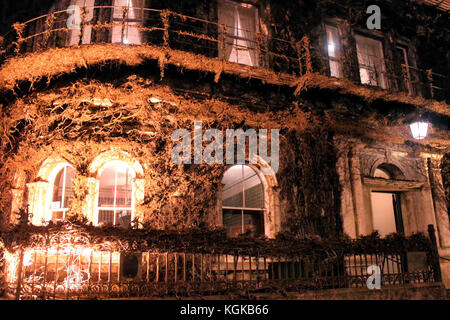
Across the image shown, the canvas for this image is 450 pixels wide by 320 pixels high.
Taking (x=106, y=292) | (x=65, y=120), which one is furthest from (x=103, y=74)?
(x=106, y=292)

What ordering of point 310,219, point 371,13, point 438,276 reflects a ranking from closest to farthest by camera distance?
point 438,276 < point 310,219 < point 371,13

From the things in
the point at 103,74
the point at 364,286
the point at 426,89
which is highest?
the point at 426,89

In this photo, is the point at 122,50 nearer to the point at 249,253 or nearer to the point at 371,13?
the point at 249,253

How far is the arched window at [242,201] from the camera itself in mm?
8500

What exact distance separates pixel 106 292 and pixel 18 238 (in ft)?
5.24

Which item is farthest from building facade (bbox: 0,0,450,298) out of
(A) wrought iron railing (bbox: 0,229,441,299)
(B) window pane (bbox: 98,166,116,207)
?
(A) wrought iron railing (bbox: 0,229,441,299)

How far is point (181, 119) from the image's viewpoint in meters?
8.12

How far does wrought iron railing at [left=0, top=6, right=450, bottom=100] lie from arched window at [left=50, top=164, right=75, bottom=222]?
282 cm

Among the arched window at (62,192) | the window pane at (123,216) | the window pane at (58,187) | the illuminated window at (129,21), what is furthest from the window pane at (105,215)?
the illuminated window at (129,21)

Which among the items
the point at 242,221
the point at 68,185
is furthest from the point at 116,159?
the point at 242,221

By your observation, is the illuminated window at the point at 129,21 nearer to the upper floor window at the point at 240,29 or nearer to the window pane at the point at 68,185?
the upper floor window at the point at 240,29

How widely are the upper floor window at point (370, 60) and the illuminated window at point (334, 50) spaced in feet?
2.56

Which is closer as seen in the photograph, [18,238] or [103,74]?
[18,238]

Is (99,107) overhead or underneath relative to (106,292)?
overhead
